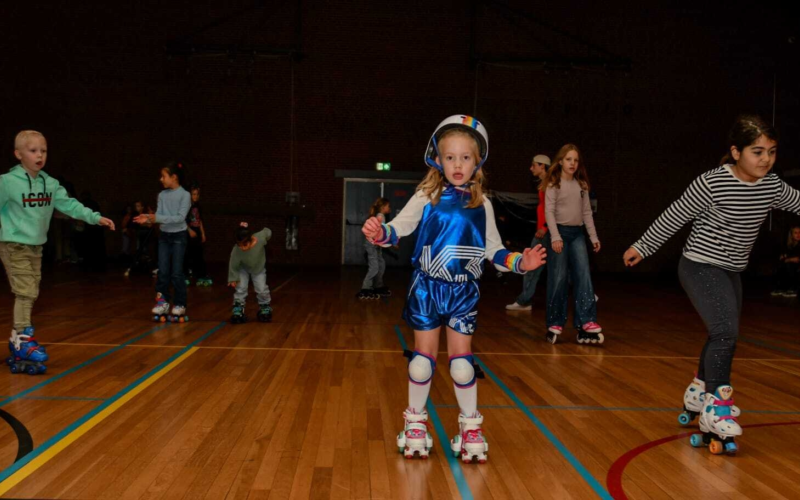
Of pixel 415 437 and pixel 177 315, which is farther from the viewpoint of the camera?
pixel 177 315

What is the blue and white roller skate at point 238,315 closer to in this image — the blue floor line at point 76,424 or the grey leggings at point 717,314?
the blue floor line at point 76,424

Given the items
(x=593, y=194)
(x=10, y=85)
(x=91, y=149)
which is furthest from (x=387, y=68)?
(x=10, y=85)

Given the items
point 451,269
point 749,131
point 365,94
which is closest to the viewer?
point 451,269

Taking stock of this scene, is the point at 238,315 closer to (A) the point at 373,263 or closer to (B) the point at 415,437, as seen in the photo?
(A) the point at 373,263

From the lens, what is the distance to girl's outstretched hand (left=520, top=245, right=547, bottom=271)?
294 centimetres

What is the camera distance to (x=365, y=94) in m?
16.6

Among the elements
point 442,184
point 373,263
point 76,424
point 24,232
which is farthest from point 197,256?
point 442,184

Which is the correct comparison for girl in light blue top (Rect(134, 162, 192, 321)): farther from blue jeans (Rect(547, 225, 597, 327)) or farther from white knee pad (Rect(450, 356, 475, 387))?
white knee pad (Rect(450, 356, 475, 387))

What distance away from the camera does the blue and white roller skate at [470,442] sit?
3.03 m

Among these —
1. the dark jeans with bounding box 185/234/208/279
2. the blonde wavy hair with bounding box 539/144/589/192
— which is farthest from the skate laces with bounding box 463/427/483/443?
the dark jeans with bounding box 185/234/208/279

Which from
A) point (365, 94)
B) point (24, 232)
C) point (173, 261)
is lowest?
point (173, 261)

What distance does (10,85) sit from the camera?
16172 mm

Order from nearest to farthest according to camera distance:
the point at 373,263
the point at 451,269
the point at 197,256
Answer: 1. the point at 451,269
2. the point at 373,263
3. the point at 197,256

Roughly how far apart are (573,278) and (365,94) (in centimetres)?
1139
